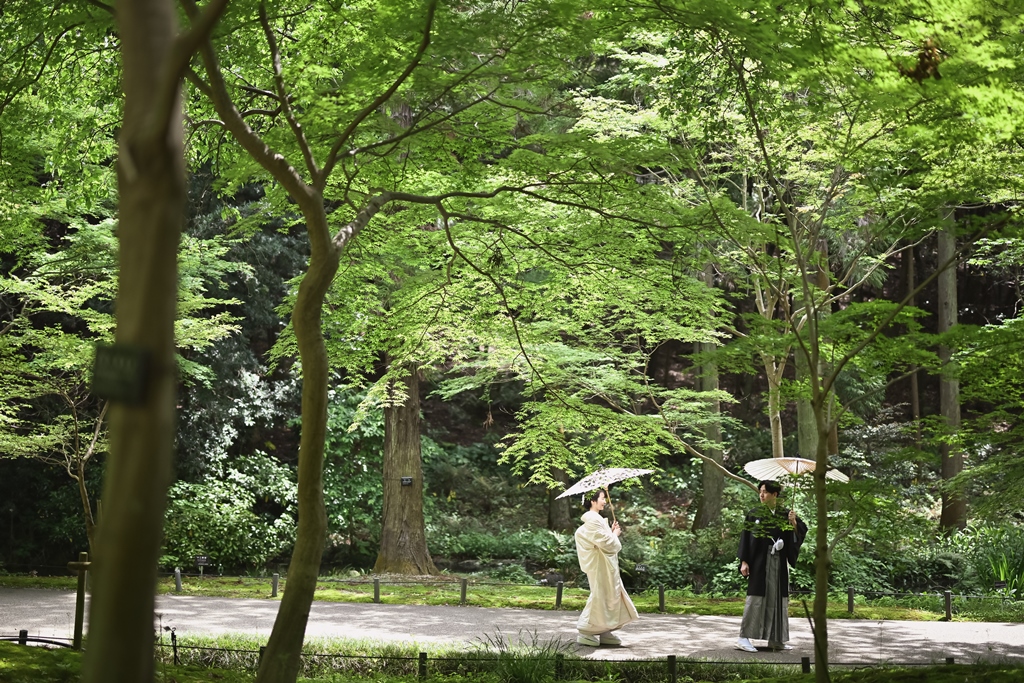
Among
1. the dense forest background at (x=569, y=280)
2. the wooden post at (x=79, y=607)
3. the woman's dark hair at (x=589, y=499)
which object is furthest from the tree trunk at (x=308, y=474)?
the woman's dark hair at (x=589, y=499)

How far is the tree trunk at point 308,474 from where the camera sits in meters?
5.92

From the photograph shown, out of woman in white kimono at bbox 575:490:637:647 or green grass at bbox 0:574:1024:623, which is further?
green grass at bbox 0:574:1024:623

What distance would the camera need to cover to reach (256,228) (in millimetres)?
10125

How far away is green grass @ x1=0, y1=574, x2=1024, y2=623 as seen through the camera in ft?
44.9

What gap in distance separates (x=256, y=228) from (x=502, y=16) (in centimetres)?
420

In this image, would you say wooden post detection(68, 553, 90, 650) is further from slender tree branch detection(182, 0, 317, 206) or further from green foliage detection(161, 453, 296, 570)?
green foliage detection(161, 453, 296, 570)

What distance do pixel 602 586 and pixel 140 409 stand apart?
8.55 metres

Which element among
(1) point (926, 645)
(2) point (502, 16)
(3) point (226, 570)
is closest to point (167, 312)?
(2) point (502, 16)

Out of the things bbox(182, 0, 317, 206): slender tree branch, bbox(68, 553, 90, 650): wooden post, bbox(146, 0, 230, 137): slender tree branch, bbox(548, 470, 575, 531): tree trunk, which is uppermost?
bbox(182, 0, 317, 206): slender tree branch

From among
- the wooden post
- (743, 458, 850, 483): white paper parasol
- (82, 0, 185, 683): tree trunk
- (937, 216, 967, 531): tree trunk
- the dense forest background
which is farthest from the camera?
(937, 216, 967, 531): tree trunk

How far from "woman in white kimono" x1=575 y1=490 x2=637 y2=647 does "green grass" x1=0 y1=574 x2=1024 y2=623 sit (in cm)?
350

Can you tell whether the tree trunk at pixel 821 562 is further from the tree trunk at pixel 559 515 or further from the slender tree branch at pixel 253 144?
the tree trunk at pixel 559 515

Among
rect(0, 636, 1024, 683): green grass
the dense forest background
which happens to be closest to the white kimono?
rect(0, 636, 1024, 683): green grass

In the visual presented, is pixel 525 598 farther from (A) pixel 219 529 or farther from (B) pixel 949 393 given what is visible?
(B) pixel 949 393
